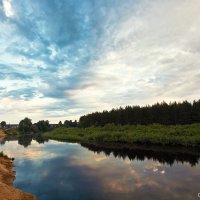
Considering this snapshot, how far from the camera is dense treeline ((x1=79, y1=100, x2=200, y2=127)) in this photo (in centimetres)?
9281

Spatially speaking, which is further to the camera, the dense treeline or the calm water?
the dense treeline

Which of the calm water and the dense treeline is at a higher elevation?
the dense treeline

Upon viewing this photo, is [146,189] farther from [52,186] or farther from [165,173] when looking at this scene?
[52,186]

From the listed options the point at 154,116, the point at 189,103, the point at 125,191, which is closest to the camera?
the point at 125,191

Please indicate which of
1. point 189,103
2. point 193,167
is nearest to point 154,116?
point 189,103

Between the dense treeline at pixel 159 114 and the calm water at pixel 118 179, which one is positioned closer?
the calm water at pixel 118 179

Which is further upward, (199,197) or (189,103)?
(189,103)

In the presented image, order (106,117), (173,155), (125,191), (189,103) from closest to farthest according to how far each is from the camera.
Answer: (125,191), (173,155), (189,103), (106,117)

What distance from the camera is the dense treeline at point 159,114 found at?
305 ft

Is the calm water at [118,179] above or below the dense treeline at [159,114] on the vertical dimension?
below

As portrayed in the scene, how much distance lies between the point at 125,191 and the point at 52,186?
31.6 ft

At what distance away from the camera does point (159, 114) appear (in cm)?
10138

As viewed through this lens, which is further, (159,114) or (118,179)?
(159,114)

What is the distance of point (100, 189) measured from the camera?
28328 millimetres
